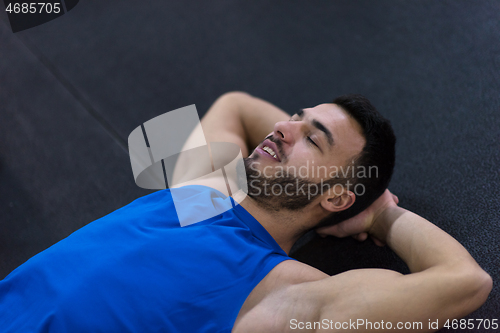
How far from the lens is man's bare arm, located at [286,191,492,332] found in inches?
33.6

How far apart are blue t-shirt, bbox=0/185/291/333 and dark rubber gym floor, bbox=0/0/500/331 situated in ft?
1.42

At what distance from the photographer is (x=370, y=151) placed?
1177 mm

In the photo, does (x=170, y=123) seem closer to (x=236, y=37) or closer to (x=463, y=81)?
(x=236, y=37)

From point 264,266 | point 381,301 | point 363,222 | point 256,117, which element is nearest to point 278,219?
point 264,266

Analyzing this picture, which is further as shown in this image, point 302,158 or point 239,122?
point 239,122

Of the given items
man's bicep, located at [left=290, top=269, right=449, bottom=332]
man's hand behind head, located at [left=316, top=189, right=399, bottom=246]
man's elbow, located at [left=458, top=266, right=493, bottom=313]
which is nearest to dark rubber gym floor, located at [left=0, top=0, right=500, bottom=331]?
man's hand behind head, located at [left=316, top=189, right=399, bottom=246]

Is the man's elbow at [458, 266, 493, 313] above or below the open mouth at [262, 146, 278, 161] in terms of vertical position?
below

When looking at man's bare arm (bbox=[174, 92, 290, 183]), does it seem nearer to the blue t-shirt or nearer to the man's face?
the man's face

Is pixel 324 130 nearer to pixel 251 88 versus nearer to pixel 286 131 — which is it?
pixel 286 131

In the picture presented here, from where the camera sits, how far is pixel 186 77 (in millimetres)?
1948

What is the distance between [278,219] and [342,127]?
0.37 metres

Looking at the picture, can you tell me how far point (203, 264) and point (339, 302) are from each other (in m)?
0.37

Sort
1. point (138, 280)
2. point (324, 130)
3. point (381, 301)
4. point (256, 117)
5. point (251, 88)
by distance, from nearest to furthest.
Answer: point (381, 301) < point (138, 280) < point (324, 130) < point (256, 117) < point (251, 88)

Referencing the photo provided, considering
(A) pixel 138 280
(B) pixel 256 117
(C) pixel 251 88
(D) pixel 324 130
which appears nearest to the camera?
(A) pixel 138 280
